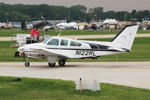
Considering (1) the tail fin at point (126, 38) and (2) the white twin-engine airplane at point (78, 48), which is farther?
(1) the tail fin at point (126, 38)

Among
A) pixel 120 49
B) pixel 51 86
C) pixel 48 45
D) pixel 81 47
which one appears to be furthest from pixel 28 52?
pixel 51 86

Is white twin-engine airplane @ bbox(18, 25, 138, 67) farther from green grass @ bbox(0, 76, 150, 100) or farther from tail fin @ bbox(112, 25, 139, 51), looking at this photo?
green grass @ bbox(0, 76, 150, 100)

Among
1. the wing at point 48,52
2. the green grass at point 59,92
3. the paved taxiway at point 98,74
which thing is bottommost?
the paved taxiway at point 98,74

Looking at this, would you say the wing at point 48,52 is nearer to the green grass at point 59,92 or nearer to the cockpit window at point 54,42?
the cockpit window at point 54,42

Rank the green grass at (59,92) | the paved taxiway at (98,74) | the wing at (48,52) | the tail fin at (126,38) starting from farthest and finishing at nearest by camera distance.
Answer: the tail fin at (126,38), the wing at (48,52), the paved taxiway at (98,74), the green grass at (59,92)

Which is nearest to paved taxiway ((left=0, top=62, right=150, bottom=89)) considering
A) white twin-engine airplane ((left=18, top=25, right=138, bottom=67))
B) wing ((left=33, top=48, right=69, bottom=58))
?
wing ((left=33, top=48, right=69, bottom=58))

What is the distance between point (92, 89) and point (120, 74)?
7763 millimetres

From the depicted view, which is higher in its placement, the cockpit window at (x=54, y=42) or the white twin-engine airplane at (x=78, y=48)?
the cockpit window at (x=54, y=42)

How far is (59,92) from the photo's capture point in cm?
1775

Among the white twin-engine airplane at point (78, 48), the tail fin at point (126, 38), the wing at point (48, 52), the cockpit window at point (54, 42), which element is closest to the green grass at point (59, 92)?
the wing at point (48, 52)

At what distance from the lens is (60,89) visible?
60.9 ft

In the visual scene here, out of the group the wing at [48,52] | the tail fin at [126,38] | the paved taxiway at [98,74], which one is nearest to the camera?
the paved taxiway at [98,74]

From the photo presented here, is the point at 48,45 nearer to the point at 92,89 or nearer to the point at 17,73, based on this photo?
the point at 17,73

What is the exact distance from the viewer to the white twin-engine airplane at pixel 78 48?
100 feet
